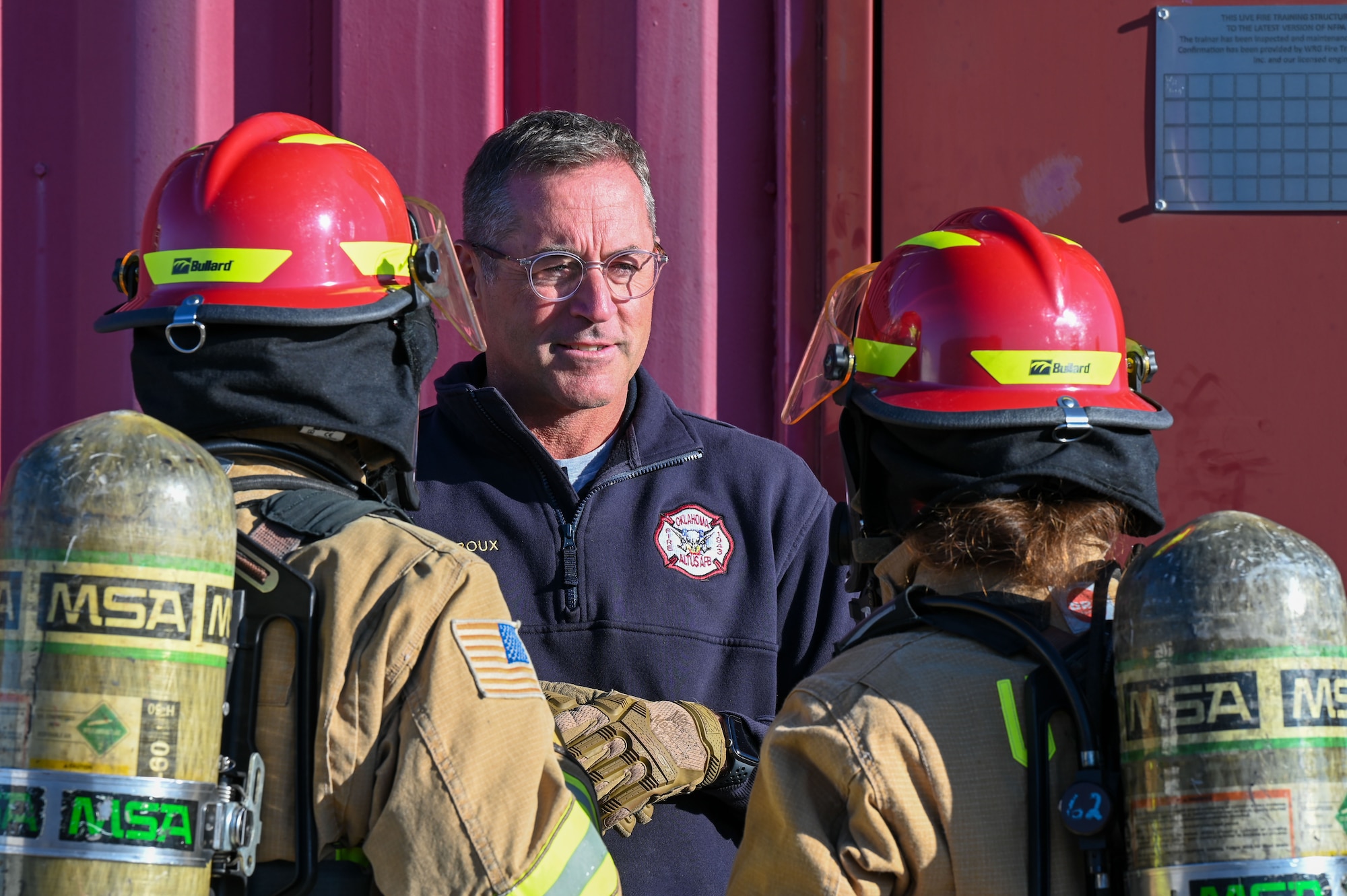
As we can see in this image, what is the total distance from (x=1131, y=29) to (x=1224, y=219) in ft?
1.57

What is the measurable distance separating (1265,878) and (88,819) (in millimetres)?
1179

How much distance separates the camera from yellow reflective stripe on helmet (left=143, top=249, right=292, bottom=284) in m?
1.85

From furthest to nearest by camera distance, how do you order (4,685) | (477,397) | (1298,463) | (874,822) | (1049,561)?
1. (1298,463)
2. (477,397)
3. (1049,561)
4. (874,822)
5. (4,685)

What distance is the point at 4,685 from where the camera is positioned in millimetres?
1405

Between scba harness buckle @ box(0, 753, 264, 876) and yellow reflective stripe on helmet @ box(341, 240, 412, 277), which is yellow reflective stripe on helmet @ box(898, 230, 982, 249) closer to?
yellow reflective stripe on helmet @ box(341, 240, 412, 277)

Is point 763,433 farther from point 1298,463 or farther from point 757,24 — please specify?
point 1298,463

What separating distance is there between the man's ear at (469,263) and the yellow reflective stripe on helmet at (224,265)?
1.00 m

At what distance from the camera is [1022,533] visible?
5.62 feet

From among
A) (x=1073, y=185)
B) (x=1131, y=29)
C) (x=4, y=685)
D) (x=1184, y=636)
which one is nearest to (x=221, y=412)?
(x=4, y=685)

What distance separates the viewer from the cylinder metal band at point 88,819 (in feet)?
4.54

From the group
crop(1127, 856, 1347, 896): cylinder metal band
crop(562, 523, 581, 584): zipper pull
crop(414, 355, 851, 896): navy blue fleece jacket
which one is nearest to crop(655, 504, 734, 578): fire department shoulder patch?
crop(414, 355, 851, 896): navy blue fleece jacket

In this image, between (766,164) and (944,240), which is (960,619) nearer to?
(944,240)

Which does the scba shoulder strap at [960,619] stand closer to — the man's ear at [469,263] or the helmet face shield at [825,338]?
the helmet face shield at [825,338]

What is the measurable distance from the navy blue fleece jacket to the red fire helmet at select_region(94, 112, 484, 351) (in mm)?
662
